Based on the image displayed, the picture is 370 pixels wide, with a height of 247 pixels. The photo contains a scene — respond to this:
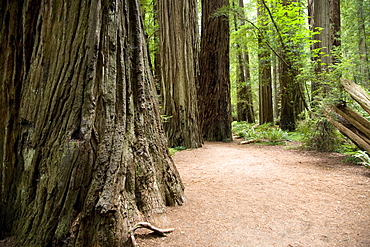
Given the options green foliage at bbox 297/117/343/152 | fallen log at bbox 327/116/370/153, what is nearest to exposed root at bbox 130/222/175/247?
fallen log at bbox 327/116/370/153

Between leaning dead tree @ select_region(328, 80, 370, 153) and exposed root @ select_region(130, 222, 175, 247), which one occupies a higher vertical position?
leaning dead tree @ select_region(328, 80, 370, 153)

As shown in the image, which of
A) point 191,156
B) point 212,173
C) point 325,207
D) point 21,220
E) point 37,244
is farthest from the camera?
point 191,156

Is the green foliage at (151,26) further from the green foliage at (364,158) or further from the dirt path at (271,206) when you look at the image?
the green foliage at (364,158)

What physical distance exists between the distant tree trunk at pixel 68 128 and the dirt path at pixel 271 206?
51 centimetres

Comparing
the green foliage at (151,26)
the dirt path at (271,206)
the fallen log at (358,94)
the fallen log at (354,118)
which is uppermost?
the green foliage at (151,26)

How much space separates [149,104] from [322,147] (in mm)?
5432

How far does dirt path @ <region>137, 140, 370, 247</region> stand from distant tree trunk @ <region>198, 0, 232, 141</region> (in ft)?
12.4

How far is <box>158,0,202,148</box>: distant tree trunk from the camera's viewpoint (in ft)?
22.9

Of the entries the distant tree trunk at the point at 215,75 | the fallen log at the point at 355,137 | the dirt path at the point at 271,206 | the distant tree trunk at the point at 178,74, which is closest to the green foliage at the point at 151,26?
the distant tree trunk at the point at 178,74

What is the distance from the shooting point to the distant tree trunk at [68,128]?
76.2 inches

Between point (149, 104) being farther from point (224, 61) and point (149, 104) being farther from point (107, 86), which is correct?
point (224, 61)

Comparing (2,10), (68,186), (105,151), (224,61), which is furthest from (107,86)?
(224,61)

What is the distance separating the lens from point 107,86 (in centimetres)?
216

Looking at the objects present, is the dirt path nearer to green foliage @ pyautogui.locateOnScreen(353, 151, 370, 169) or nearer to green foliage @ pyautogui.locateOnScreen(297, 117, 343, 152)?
green foliage @ pyautogui.locateOnScreen(353, 151, 370, 169)
